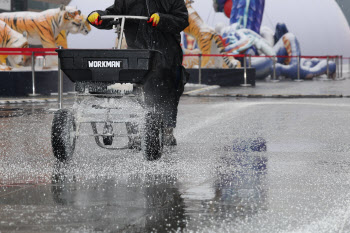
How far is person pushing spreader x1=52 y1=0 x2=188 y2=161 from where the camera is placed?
5.95 m

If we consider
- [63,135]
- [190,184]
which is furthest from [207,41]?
[190,184]

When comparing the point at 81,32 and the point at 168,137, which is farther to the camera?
the point at 81,32

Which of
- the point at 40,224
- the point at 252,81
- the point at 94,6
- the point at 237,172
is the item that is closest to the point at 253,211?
the point at 40,224

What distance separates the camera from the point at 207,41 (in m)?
26.4

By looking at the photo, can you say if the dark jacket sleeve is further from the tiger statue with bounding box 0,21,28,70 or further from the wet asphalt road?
the tiger statue with bounding box 0,21,28,70

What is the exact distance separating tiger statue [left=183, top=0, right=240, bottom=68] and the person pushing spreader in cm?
1817

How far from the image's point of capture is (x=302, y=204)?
4.35 metres

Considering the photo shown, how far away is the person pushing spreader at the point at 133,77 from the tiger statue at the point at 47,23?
53.4ft

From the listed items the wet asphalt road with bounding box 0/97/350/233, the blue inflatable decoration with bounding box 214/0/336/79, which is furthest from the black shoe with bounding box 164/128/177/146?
the blue inflatable decoration with bounding box 214/0/336/79

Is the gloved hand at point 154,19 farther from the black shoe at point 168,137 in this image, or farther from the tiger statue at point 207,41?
the tiger statue at point 207,41

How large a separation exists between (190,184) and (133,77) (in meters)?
1.29

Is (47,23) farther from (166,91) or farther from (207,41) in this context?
(166,91)

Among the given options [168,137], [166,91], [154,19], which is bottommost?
[168,137]

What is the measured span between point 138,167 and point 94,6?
91.6 feet
